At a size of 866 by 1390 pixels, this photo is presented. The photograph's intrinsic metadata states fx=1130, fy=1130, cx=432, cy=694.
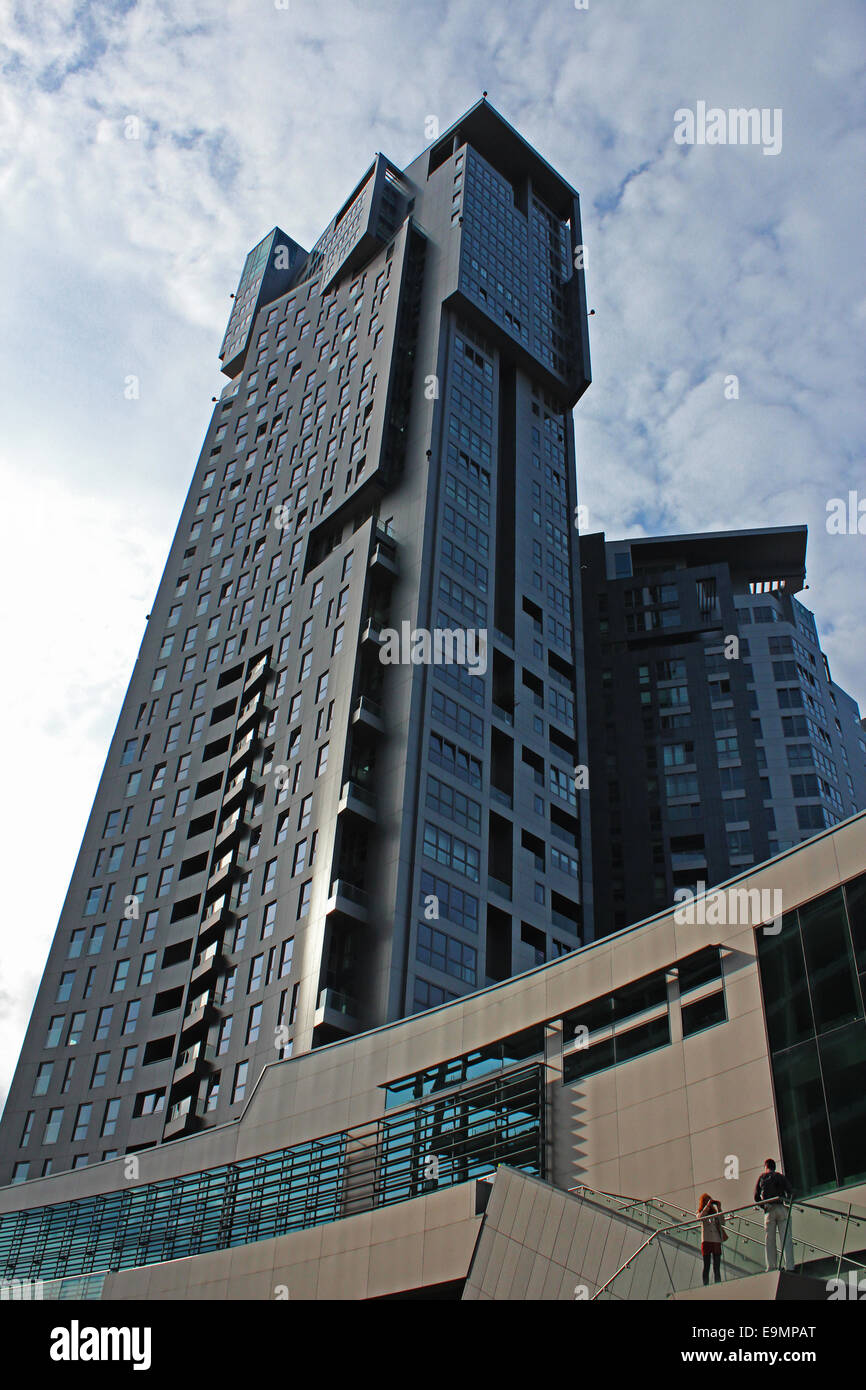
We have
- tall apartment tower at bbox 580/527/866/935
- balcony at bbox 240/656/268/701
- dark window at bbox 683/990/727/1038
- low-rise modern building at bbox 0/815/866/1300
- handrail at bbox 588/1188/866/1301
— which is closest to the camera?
handrail at bbox 588/1188/866/1301

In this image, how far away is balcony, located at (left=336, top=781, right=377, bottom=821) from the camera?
5566 cm

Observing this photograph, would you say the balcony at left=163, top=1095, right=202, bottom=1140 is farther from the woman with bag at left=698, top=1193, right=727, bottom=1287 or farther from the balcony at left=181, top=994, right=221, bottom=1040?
the woman with bag at left=698, top=1193, right=727, bottom=1287

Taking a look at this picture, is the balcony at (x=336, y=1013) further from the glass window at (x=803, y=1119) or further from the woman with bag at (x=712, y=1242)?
the woman with bag at (x=712, y=1242)

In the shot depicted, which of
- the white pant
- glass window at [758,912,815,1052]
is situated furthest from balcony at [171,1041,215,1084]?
the white pant

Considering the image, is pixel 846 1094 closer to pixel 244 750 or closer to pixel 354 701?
pixel 354 701

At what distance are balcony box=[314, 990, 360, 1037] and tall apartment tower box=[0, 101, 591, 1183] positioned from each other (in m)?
0.08

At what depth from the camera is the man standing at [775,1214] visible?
16.1m

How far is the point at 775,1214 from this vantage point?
16609 mm

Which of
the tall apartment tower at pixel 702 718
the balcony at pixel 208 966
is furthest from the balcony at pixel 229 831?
the tall apartment tower at pixel 702 718

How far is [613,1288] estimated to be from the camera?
18.8 meters

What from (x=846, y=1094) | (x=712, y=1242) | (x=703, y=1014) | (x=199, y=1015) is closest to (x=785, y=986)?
(x=703, y=1014)

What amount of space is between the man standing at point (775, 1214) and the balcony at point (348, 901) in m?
35.8

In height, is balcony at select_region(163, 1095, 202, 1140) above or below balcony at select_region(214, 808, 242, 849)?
below
